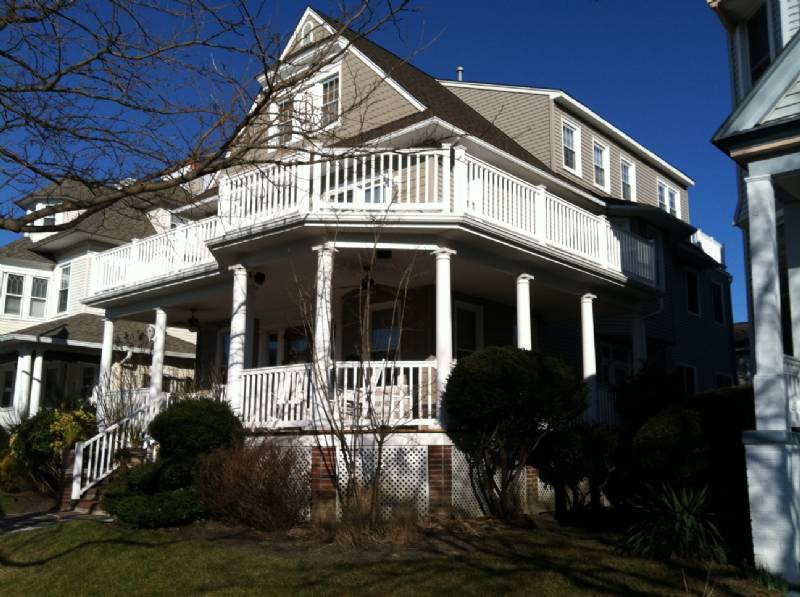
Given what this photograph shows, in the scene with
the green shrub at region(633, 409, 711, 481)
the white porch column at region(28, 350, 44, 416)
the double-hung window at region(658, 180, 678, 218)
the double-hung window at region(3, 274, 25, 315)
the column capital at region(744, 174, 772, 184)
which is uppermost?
the double-hung window at region(658, 180, 678, 218)

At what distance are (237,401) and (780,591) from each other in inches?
335

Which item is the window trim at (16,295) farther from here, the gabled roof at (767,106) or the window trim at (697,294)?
the gabled roof at (767,106)

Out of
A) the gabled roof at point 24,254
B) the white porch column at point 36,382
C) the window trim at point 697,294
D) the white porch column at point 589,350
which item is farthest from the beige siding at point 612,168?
the gabled roof at point 24,254

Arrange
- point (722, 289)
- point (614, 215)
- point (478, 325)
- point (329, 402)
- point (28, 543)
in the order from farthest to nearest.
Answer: point (722, 289), point (614, 215), point (478, 325), point (329, 402), point (28, 543)

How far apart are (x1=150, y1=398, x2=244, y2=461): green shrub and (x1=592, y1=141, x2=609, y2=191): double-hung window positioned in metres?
14.8

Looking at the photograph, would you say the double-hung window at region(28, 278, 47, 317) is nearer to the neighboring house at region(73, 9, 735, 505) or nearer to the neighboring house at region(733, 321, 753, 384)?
the neighboring house at region(73, 9, 735, 505)

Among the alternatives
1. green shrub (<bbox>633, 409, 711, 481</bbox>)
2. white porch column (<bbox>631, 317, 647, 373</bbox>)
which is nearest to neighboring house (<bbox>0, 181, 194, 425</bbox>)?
white porch column (<bbox>631, 317, 647, 373</bbox>)

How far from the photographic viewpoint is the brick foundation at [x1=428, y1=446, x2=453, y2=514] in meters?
11.3

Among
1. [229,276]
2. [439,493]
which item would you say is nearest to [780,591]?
[439,493]

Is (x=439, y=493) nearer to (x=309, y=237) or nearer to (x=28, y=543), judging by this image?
(x=309, y=237)

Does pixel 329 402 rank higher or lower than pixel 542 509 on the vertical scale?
higher

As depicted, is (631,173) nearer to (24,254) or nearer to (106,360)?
(106,360)

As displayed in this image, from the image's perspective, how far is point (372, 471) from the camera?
11148 mm

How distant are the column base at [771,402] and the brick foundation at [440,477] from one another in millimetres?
4529
